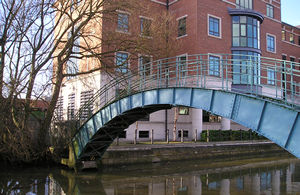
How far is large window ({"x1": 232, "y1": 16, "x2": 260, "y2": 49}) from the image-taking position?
29562 millimetres

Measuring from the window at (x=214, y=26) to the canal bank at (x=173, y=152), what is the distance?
10364 mm

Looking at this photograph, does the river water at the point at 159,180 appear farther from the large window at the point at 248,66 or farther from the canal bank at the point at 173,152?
the large window at the point at 248,66

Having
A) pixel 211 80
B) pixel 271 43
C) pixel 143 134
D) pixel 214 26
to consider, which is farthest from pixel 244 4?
pixel 211 80

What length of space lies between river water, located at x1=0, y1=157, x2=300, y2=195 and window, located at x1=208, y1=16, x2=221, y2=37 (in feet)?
45.0

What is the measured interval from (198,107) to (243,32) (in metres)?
21.2

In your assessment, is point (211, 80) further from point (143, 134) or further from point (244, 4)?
point (244, 4)

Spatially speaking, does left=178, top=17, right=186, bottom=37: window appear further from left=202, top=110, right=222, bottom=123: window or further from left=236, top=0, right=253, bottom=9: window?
left=202, top=110, right=222, bottom=123: window

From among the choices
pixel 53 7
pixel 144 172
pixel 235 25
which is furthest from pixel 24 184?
pixel 235 25

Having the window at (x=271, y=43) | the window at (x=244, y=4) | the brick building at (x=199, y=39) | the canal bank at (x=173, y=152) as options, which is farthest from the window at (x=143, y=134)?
the window at (x=271, y=43)

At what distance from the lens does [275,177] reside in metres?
15.7

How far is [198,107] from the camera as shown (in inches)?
423

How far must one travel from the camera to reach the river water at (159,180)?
1259cm

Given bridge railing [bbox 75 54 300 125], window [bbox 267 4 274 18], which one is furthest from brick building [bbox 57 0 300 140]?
bridge railing [bbox 75 54 300 125]

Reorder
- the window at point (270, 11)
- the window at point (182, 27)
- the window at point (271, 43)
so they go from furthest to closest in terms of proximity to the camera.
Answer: the window at point (270, 11), the window at point (271, 43), the window at point (182, 27)
